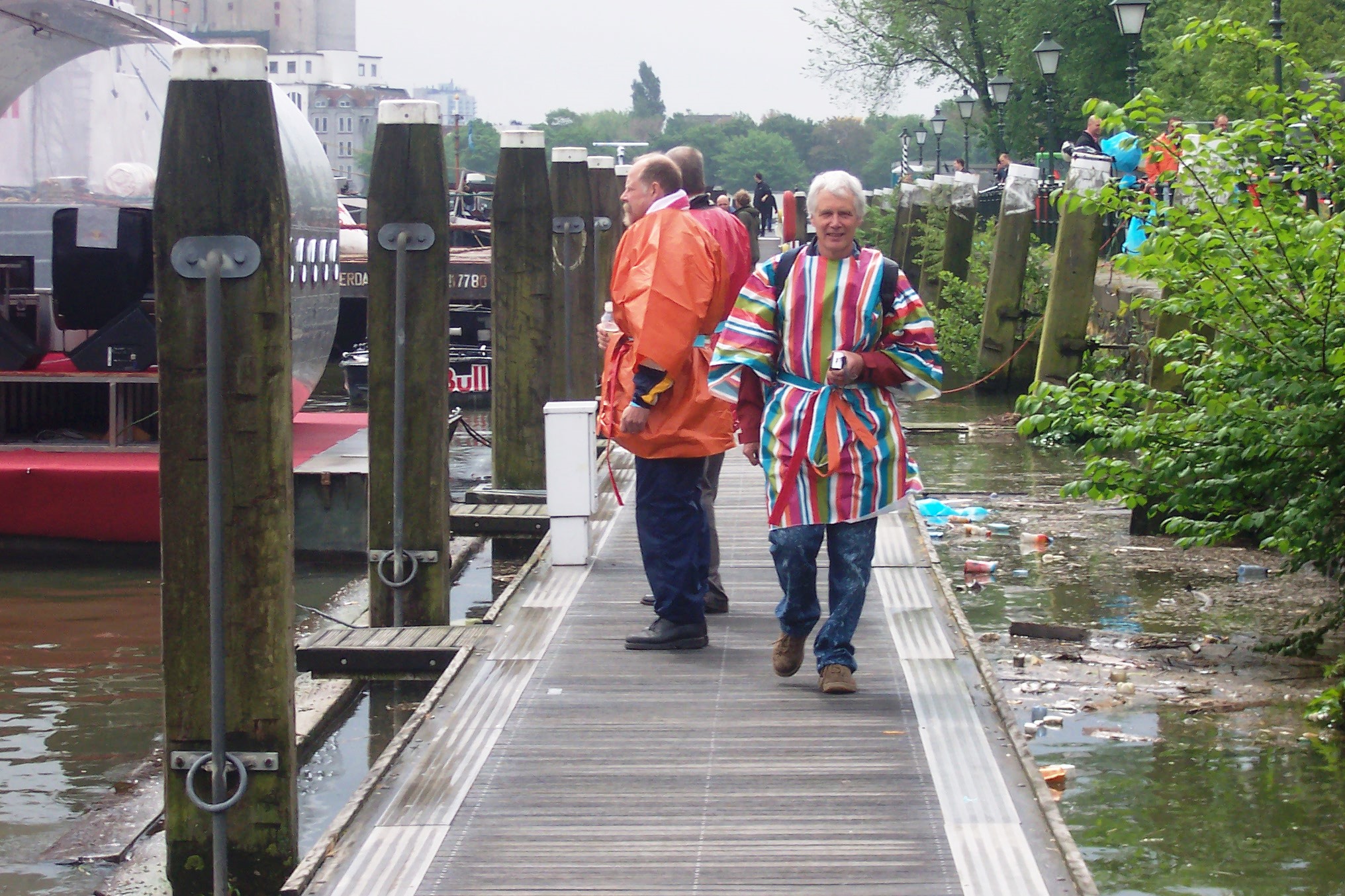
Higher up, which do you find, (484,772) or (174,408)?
(174,408)

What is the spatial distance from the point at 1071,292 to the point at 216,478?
1240cm

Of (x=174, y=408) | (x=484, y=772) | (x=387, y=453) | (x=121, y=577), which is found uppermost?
(x=174, y=408)

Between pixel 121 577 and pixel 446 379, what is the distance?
453 centimetres

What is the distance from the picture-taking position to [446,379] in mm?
7727

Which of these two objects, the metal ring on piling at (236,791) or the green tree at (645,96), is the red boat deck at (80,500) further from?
the green tree at (645,96)

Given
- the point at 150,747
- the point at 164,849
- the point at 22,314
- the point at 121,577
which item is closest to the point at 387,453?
the point at 150,747

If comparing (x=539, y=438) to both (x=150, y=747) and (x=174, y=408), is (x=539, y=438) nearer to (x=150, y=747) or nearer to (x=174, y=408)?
(x=150, y=747)

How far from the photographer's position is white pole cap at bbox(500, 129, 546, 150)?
10.8 metres

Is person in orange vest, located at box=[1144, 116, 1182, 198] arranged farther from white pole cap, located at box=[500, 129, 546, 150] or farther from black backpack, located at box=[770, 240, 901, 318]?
Answer: white pole cap, located at box=[500, 129, 546, 150]

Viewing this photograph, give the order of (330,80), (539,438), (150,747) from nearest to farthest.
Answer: (150,747), (539,438), (330,80)

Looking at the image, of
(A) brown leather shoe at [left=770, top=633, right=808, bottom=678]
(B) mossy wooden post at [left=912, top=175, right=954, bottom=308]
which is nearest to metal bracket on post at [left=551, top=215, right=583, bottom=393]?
(A) brown leather shoe at [left=770, top=633, right=808, bottom=678]

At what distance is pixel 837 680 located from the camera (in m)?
5.96

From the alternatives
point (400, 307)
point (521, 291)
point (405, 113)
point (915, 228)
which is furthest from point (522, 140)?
point (915, 228)

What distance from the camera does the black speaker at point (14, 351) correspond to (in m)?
12.3
